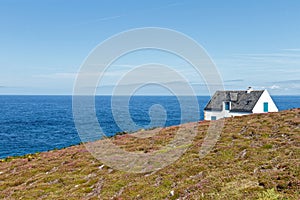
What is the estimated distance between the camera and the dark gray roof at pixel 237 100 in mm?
58841

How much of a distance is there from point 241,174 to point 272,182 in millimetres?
2030

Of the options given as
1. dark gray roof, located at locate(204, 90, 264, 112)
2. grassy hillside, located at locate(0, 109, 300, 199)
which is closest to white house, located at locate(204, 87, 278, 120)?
dark gray roof, located at locate(204, 90, 264, 112)

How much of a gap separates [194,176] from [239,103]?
48435mm

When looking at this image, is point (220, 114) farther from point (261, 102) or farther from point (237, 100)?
point (261, 102)

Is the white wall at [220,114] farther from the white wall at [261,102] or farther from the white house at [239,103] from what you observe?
the white wall at [261,102]

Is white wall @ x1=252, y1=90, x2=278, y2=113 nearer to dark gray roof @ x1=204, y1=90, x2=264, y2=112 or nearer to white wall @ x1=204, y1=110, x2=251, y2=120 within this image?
dark gray roof @ x1=204, y1=90, x2=264, y2=112

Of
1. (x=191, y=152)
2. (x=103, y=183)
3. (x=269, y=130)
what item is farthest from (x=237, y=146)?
(x=103, y=183)

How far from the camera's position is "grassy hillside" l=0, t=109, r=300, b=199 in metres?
12.4

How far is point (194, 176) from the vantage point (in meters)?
15.6

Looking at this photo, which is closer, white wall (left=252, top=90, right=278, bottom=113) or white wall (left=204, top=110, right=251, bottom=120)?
white wall (left=252, top=90, right=278, bottom=113)

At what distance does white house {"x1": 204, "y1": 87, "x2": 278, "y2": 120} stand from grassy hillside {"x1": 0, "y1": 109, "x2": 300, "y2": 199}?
33.1 meters

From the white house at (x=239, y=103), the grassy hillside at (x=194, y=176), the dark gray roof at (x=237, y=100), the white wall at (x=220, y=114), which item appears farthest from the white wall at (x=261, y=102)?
the grassy hillside at (x=194, y=176)

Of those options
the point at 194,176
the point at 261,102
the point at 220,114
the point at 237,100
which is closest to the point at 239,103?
the point at 237,100

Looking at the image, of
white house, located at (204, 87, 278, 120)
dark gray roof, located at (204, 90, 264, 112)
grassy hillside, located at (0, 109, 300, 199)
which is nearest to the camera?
grassy hillside, located at (0, 109, 300, 199)
